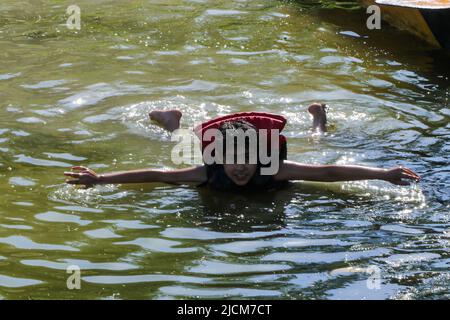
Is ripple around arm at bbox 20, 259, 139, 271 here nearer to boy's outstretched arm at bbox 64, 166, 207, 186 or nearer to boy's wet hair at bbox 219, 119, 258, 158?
boy's outstretched arm at bbox 64, 166, 207, 186

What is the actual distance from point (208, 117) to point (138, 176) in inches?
71.6

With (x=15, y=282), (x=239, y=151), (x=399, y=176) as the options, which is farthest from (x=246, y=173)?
(x=15, y=282)

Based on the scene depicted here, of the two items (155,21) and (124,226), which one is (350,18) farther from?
(124,226)

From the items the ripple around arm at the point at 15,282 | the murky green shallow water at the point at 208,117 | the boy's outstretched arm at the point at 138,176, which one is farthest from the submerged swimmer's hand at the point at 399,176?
the ripple around arm at the point at 15,282

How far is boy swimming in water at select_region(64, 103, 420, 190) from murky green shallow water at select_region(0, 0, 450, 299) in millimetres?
112

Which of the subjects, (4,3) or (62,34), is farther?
(4,3)

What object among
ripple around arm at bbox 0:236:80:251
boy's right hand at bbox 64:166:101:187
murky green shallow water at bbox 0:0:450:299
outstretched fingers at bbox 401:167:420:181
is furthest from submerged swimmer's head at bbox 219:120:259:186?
ripple around arm at bbox 0:236:80:251

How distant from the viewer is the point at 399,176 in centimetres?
597

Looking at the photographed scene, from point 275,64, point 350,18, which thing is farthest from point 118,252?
point 350,18

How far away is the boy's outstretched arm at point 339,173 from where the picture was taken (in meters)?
5.99

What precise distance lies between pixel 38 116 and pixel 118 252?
9.51ft

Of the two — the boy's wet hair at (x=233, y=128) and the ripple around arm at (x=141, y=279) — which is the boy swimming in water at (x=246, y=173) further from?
the ripple around arm at (x=141, y=279)
